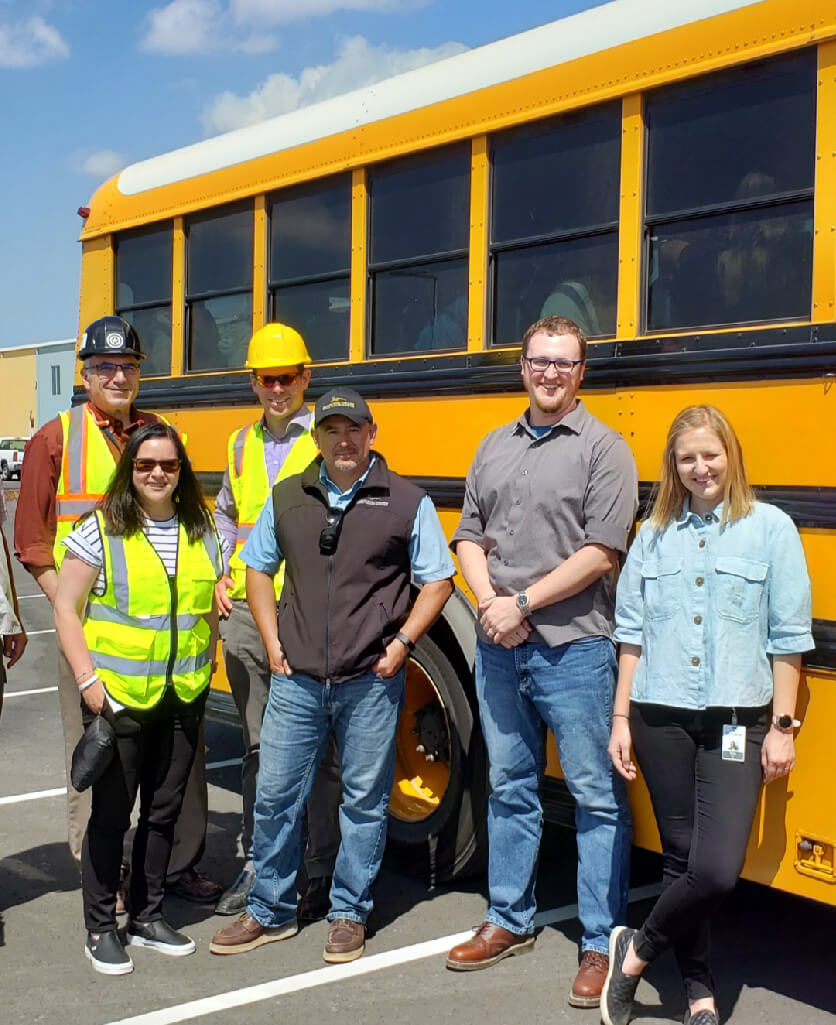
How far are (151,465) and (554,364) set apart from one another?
1216mm

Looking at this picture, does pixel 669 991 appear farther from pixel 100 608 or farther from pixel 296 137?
pixel 296 137

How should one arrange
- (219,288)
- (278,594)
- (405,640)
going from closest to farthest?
(405,640) < (278,594) < (219,288)

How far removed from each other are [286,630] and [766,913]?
6.15ft

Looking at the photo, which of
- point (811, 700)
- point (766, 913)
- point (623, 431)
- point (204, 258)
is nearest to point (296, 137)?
point (204, 258)

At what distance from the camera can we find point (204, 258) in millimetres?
5246

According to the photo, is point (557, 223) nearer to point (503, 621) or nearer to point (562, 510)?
point (562, 510)

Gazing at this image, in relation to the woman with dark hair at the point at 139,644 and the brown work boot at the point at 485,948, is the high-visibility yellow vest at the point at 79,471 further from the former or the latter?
the brown work boot at the point at 485,948

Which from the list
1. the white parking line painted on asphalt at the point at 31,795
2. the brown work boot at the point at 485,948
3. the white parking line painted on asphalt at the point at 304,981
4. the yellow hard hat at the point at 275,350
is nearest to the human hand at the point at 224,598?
the yellow hard hat at the point at 275,350

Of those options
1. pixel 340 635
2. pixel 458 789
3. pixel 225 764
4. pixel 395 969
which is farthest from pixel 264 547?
pixel 225 764

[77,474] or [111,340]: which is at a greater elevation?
[111,340]

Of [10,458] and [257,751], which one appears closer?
[257,751]

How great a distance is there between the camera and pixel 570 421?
3477mm

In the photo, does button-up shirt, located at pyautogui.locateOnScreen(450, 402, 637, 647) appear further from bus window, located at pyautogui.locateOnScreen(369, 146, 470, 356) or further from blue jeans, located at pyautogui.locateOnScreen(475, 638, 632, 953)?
bus window, located at pyautogui.locateOnScreen(369, 146, 470, 356)

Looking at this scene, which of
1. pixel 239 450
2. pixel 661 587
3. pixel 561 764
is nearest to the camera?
pixel 661 587
